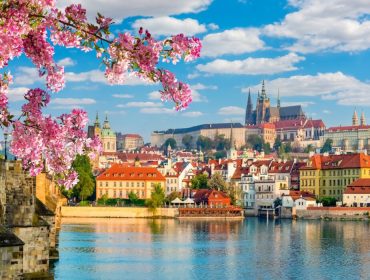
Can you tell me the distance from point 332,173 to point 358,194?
487 inches

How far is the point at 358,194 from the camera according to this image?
9762 cm

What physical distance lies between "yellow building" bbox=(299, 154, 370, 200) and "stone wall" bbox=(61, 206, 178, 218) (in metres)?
29.2

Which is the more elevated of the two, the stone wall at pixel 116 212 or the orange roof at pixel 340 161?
the orange roof at pixel 340 161

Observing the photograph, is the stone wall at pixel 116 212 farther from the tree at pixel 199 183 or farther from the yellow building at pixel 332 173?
the yellow building at pixel 332 173

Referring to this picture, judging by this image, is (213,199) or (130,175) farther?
(130,175)

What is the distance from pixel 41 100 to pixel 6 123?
0.49m

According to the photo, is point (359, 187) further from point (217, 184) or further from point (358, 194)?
point (217, 184)

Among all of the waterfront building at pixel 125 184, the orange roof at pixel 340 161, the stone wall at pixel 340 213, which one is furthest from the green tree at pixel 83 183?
the orange roof at pixel 340 161

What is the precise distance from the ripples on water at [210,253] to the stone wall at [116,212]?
14995 millimetres

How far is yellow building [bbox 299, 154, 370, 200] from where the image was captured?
350 feet

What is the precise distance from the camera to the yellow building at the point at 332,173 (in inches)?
4198

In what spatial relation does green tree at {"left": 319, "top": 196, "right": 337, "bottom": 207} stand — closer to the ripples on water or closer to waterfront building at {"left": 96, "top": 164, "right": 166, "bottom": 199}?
waterfront building at {"left": 96, "top": 164, "right": 166, "bottom": 199}

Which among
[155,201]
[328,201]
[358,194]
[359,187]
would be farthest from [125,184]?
[359,187]

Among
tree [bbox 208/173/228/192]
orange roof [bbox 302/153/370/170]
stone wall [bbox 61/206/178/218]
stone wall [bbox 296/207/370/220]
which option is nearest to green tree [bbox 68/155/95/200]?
stone wall [bbox 61/206/178/218]
